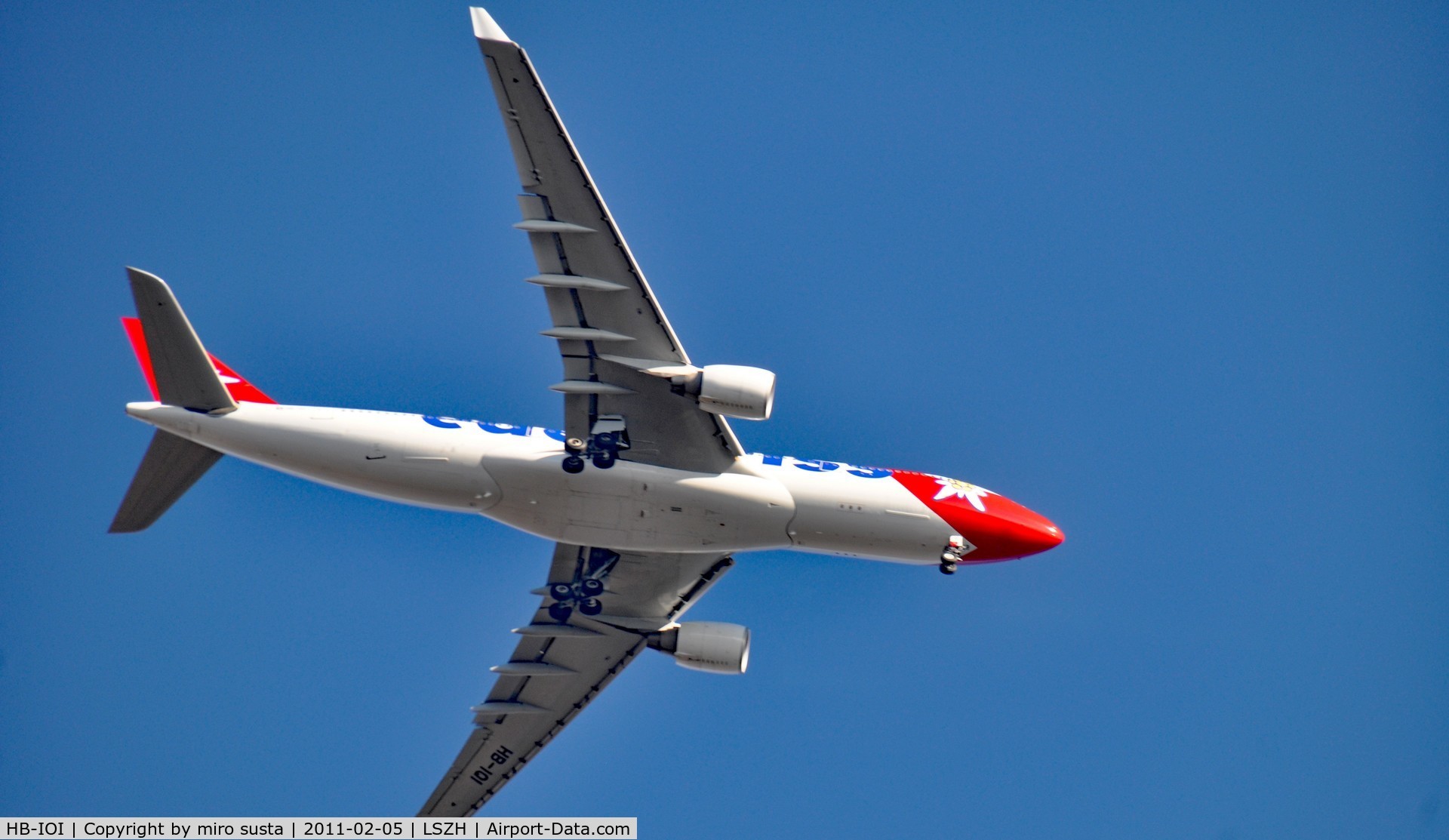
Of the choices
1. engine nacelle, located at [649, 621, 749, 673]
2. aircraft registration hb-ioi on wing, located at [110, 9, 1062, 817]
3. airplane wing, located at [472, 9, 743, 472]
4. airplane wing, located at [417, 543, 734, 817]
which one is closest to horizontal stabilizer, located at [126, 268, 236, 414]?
aircraft registration hb-ioi on wing, located at [110, 9, 1062, 817]

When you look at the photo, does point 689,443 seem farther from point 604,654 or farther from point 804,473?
point 604,654

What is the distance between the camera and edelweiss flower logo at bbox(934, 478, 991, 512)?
33812mm

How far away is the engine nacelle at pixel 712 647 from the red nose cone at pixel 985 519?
7.49 metres

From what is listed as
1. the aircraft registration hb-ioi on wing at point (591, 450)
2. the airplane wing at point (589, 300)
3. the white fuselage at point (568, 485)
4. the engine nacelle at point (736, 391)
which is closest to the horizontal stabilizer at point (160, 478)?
the aircraft registration hb-ioi on wing at point (591, 450)

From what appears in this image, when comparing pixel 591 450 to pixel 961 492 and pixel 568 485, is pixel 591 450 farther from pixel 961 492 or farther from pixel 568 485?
pixel 961 492

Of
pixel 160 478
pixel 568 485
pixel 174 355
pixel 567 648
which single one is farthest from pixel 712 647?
pixel 174 355

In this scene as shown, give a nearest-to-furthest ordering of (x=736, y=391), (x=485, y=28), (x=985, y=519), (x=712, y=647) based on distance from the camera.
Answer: (x=485, y=28) → (x=736, y=391) → (x=985, y=519) → (x=712, y=647)

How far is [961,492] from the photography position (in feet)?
112

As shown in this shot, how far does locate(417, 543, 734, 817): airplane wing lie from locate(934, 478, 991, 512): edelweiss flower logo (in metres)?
7.45

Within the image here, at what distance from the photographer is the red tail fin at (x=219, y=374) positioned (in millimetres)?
32031

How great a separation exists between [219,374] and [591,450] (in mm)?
10033

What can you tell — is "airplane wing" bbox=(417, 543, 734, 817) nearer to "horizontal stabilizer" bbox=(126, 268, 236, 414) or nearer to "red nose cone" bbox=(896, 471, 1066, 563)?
"red nose cone" bbox=(896, 471, 1066, 563)
